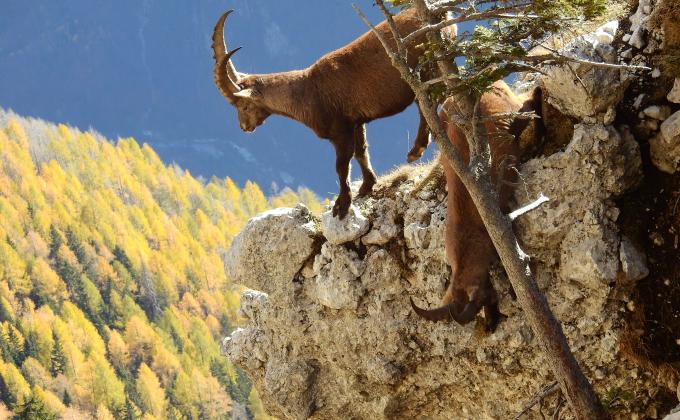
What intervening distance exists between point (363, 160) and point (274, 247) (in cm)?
206

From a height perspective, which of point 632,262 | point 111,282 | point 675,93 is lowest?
point 632,262

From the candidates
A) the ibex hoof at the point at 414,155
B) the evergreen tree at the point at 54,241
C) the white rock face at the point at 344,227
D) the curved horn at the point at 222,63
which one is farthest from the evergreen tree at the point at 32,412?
the evergreen tree at the point at 54,241

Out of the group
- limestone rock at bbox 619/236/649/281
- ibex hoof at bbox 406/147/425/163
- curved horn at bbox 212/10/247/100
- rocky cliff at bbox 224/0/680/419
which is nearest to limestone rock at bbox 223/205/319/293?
rocky cliff at bbox 224/0/680/419

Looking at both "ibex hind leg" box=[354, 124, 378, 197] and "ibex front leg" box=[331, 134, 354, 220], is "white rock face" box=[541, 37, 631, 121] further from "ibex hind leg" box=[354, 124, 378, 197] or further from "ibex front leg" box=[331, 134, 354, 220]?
"ibex hind leg" box=[354, 124, 378, 197]

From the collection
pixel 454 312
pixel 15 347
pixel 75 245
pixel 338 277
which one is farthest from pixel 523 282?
pixel 75 245

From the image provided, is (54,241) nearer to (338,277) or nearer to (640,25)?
(338,277)

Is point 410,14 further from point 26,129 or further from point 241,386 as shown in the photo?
point 26,129

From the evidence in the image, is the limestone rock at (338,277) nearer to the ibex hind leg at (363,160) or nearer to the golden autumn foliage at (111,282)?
the ibex hind leg at (363,160)

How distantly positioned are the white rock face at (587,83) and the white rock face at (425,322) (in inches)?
11.8

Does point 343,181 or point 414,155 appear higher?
point 414,155

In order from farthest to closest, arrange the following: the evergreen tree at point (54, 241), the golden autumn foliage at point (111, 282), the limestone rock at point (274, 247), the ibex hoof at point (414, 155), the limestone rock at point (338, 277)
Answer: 1. the evergreen tree at point (54, 241)
2. the golden autumn foliage at point (111, 282)
3. the ibex hoof at point (414, 155)
4. the limestone rock at point (274, 247)
5. the limestone rock at point (338, 277)

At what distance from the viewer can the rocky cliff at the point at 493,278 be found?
1018 cm

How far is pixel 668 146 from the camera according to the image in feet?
32.8

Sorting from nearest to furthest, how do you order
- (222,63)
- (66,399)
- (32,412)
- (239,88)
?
(222,63), (239,88), (32,412), (66,399)
